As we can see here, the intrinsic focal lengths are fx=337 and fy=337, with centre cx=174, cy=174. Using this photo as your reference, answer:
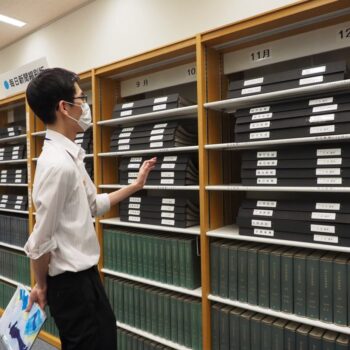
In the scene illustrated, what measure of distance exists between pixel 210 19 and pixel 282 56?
0.83m

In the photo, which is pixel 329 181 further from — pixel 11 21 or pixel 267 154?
pixel 11 21

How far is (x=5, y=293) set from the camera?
3.20 metres

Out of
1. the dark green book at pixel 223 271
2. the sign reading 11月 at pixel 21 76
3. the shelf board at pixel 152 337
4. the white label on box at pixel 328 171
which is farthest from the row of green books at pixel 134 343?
the sign reading 11月 at pixel 21 76

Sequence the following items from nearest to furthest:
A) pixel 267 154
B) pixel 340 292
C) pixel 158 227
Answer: pixel 340 292
pixel 267 154
pixel 158 227

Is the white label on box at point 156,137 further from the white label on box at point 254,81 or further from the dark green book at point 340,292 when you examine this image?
the dark green book at point 340,292

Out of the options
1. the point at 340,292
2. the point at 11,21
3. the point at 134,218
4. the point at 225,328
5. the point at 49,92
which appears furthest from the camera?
the point at 11,21

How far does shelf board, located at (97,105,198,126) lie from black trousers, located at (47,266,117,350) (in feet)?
3.40

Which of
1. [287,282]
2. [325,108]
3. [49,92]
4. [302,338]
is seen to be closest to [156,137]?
[49,92]

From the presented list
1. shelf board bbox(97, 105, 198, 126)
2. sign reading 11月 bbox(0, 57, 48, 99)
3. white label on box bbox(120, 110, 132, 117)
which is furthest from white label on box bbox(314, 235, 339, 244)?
sign reading 11月 bbox(0, 57, 48, 99)

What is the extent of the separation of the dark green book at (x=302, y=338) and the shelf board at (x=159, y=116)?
1214mm

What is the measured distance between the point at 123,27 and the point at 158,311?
226 cm

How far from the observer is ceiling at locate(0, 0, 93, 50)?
3035 mm

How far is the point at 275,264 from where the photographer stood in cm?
162

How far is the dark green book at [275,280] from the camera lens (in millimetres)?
1610
